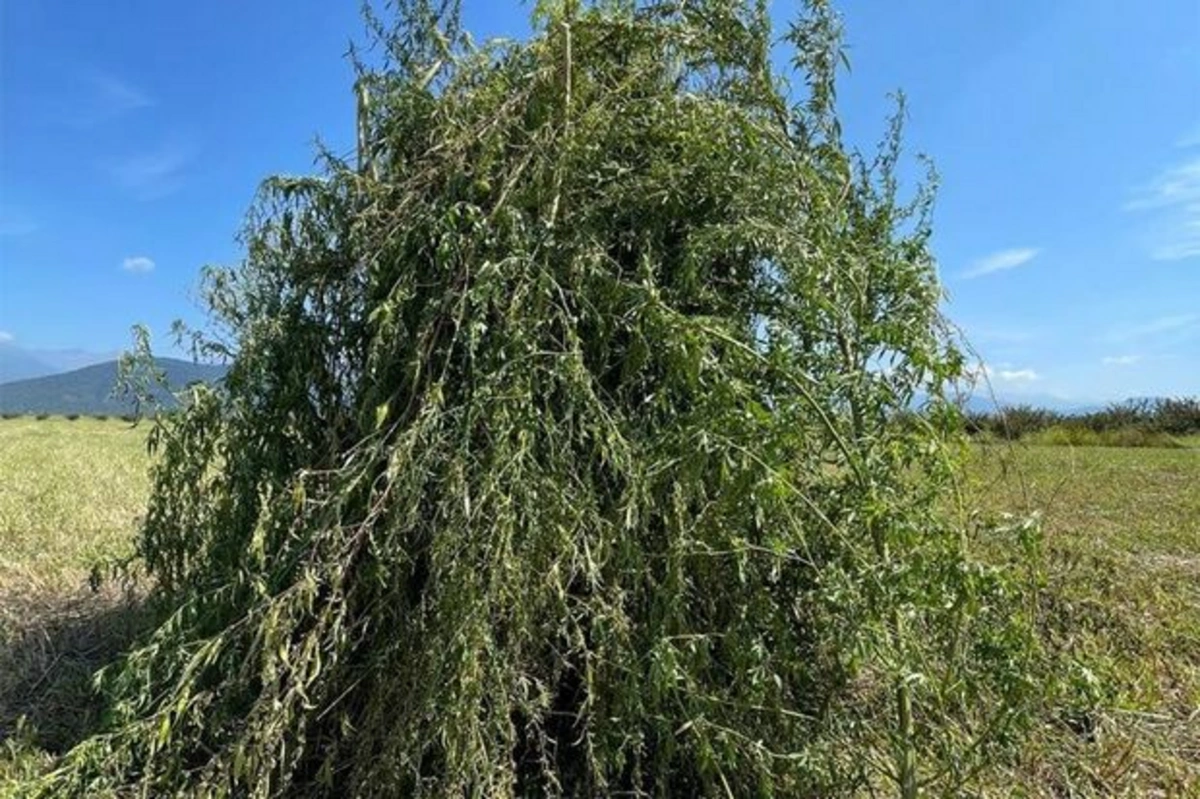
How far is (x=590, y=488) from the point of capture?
2.45 meters

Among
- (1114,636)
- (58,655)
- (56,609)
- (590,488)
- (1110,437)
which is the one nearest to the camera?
(590,488)

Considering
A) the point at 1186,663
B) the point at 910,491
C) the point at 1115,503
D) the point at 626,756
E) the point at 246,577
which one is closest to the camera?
the point at 910,491

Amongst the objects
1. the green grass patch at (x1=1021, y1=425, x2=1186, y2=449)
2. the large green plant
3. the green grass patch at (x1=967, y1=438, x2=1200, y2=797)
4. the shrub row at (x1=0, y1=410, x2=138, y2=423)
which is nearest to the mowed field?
the green grass patch at (x1=967, y1=438, x2=1200, y2=797)

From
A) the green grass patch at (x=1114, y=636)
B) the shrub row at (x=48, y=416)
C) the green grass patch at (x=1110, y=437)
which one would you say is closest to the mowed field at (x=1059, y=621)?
the green grass patch at (x=1114, y=636)

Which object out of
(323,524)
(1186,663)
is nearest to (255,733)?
(323,524)

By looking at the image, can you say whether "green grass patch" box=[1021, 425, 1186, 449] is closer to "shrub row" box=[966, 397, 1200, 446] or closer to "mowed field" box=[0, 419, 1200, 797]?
"shrub row" box=[966, 397, 1200, 446]

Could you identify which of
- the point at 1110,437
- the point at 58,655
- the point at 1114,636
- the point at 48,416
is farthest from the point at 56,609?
the point at 48,416

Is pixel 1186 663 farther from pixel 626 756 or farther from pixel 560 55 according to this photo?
pixel 560 55

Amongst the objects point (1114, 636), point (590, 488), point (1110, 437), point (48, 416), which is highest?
point (1110, 437)

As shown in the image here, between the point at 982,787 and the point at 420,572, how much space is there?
69.3 inches

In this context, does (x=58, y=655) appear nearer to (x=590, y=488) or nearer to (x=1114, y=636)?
(x=590, y=488)

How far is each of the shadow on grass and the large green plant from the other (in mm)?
842

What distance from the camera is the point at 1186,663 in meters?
3.60

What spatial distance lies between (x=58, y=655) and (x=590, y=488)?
2776 mm
